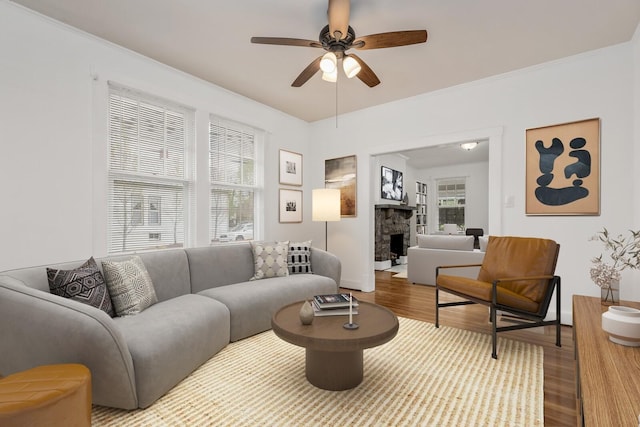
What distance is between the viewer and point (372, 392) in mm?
1962

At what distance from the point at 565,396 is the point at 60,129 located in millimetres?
4173

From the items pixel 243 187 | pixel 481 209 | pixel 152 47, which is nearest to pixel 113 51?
pixel 152 47

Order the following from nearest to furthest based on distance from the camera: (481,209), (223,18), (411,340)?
(223,18), (411,340), (481,209)

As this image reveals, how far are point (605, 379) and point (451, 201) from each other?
30.3 feet

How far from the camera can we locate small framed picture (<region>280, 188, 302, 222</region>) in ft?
15.8

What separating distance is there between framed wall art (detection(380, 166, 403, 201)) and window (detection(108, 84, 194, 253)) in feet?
15.2

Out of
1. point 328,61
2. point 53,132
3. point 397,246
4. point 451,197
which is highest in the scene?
point 328,61

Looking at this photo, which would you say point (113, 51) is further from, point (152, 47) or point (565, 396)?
point (565, 396)

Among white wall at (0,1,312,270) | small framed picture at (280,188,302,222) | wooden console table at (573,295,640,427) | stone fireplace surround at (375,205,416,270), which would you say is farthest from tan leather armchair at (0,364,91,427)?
stone fireplace surround at (375,205,416,270)

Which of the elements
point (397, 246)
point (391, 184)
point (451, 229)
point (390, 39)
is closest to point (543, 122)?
point (390, 39)

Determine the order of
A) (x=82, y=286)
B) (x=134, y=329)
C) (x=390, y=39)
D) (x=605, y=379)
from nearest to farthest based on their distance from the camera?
(x=605, y=379), (x=134, y=329), (x=82, y=286), (x=390, y=39)

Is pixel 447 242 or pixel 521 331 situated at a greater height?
pixel 447 242

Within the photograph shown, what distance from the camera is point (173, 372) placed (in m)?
1.94

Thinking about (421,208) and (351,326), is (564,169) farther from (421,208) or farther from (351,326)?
(421,208)
